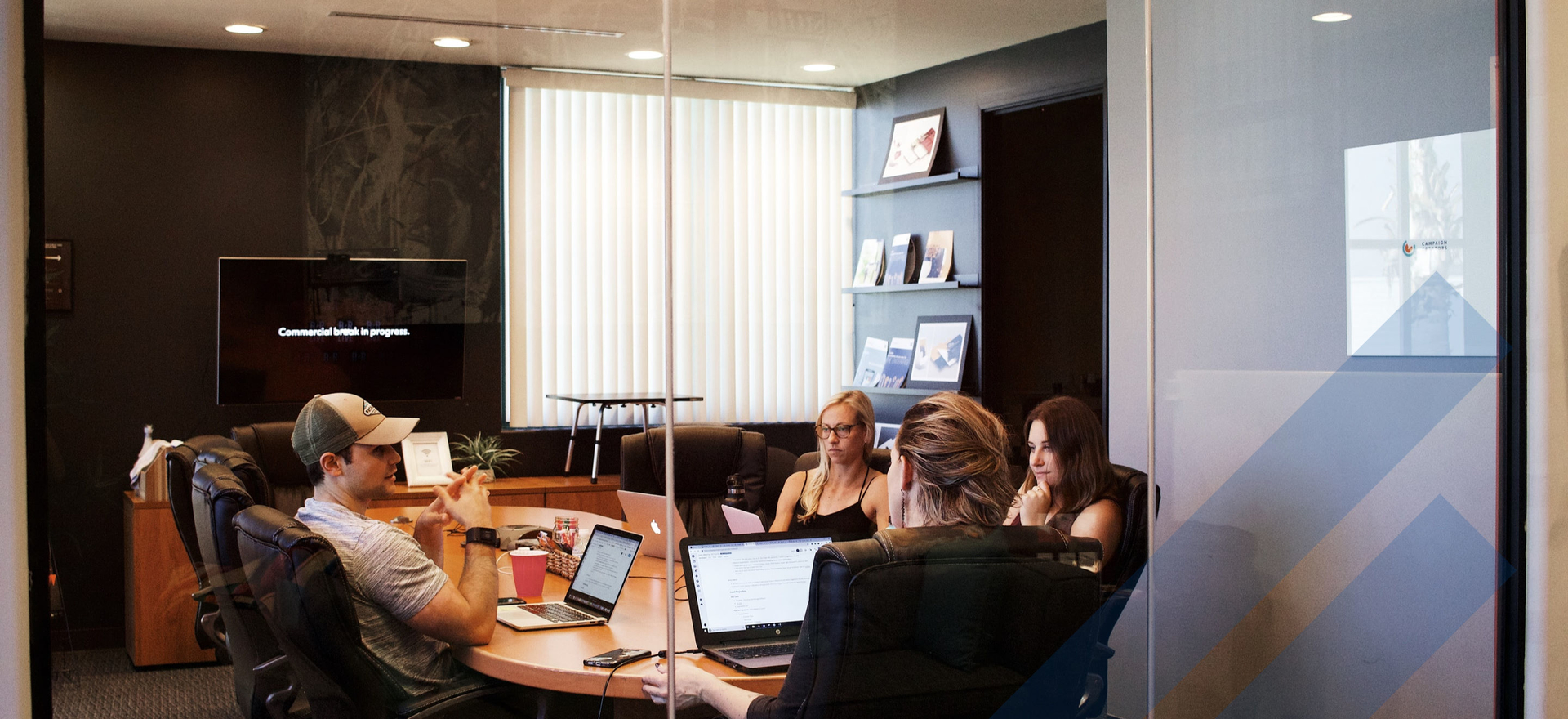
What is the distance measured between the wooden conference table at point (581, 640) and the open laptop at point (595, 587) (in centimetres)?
2

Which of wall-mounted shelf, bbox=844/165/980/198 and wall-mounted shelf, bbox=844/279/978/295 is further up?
wall-mounted shelf, bbox=844/165/980/198

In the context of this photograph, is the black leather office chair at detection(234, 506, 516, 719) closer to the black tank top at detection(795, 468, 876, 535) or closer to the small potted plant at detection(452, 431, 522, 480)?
the small potted plant at detection(452, 431, 522, 480)

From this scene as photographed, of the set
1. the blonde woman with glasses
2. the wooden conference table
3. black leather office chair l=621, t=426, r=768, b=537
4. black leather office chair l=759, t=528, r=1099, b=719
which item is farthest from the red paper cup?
black leather office chair l=759, t=528, r=1099, b=719

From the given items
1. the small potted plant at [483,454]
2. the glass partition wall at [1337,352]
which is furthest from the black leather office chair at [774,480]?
the glass partition wall at [1337,352]

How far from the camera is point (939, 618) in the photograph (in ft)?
7.07

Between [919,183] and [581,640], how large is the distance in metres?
1.21

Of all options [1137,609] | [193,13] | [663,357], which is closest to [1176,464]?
[1137,609]

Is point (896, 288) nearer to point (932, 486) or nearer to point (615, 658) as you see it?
point (932, 486)

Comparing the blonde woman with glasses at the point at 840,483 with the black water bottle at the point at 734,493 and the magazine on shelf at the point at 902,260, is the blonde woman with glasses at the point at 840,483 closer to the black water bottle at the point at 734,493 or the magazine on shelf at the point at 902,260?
the black water bottle at the point at 734,493

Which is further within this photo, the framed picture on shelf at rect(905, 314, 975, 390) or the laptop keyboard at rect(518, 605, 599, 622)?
the framed picture on shelf at rect(905, 314, 975, 390)

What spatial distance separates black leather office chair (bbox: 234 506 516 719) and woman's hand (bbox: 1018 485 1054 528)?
1.32 m

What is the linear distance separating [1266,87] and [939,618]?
1.88m

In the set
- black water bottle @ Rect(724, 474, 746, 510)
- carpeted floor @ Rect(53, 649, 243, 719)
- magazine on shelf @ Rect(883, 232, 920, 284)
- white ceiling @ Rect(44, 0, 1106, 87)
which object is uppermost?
white ceiling @ Rect(44, 0, 1106, 87)

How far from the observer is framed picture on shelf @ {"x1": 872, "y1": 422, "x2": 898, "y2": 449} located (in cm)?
237
